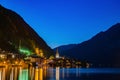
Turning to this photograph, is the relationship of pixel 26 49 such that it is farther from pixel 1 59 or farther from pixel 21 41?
pixel 1 59

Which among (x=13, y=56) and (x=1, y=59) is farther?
(x=13, y=56)

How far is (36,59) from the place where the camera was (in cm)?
19462

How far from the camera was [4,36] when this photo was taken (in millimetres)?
161875

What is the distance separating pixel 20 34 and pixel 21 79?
133233mm

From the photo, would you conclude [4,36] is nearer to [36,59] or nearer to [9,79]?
[36,59]

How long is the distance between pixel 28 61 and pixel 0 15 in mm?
39626

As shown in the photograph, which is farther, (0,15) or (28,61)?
(0,15)

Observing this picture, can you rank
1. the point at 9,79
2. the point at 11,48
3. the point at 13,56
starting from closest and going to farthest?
the point at 9,79, the point at 13,56, the point at 11,48

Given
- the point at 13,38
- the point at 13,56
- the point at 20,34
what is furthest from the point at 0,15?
the point at 13,56

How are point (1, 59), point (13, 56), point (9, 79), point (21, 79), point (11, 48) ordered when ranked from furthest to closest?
1. point (11, 48)
2. point (13, 56)
3. point (1, 59)
4. point (21, 79)
5. point (9, 79)

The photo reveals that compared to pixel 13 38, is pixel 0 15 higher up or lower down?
higher up

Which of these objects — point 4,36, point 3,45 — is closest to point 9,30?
point 4,36

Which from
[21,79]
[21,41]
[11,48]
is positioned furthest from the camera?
[21,41]

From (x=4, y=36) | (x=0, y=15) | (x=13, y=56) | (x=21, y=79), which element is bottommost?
(x=21, y=79)
